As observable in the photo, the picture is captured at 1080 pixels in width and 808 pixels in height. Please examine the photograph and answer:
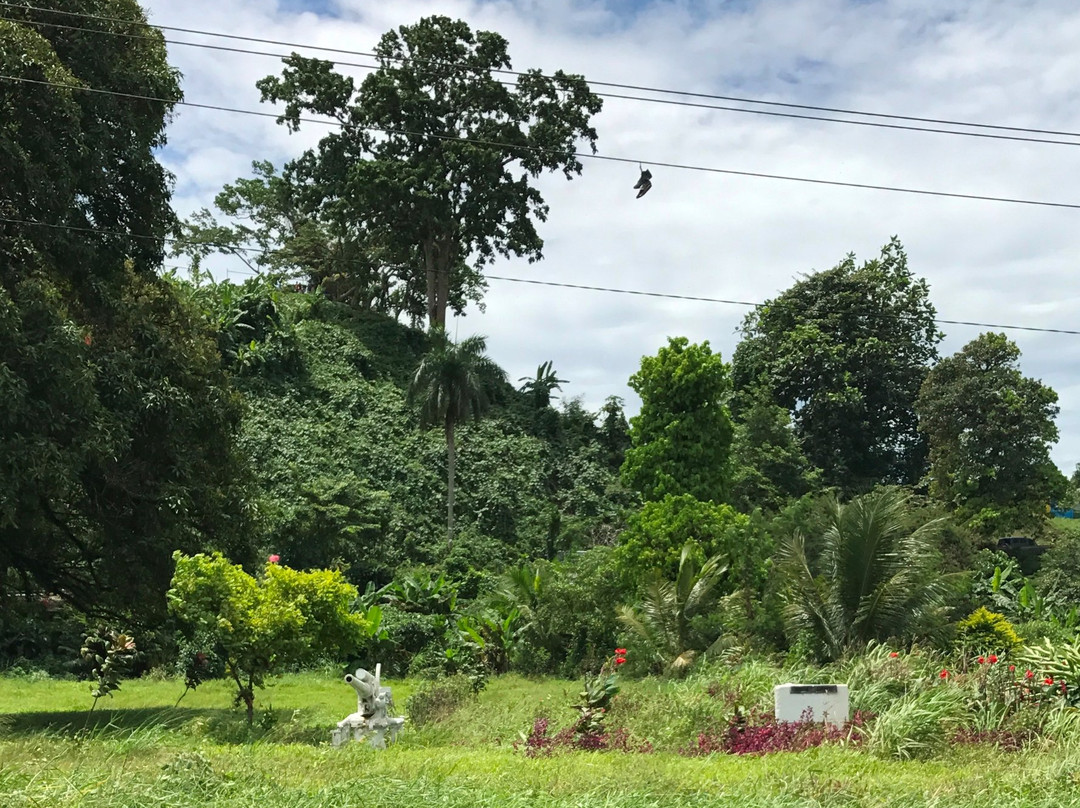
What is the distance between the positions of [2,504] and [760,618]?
12.4m

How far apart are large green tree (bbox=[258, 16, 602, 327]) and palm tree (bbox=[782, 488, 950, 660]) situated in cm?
2444

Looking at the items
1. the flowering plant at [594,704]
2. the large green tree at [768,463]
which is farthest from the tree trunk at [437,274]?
the flowering plant at [594,704]

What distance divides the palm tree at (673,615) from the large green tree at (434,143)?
834 inches

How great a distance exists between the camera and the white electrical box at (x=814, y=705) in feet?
39.6

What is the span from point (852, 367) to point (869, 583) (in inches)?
1092

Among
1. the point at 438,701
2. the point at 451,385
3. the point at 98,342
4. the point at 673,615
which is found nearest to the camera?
the point at 98,342

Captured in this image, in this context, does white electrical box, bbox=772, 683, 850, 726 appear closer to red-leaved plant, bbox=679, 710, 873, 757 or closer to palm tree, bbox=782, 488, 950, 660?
red-leaved plant, bbox=679, 710, 873, 757

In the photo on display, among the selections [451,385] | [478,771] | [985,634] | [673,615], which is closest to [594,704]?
[478,771]

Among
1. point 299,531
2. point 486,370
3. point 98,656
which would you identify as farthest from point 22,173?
point 486,370

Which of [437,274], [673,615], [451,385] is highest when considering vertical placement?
[437,274]

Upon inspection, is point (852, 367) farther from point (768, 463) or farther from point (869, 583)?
point (869, 583)

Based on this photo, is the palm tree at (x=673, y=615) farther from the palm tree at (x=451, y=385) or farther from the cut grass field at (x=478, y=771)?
the palm tree at (x=451, y=385)

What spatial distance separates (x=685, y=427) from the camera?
29.3 m

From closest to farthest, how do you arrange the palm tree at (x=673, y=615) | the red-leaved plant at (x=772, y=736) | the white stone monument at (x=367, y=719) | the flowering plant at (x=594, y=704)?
1. the red-leaved plant at (x=772, y=736)
2. the flowering plant at (x=594, y=704)
3. the white stone monument at (x=367, y=719)
4. the palm tree at (x=673, y=615)
